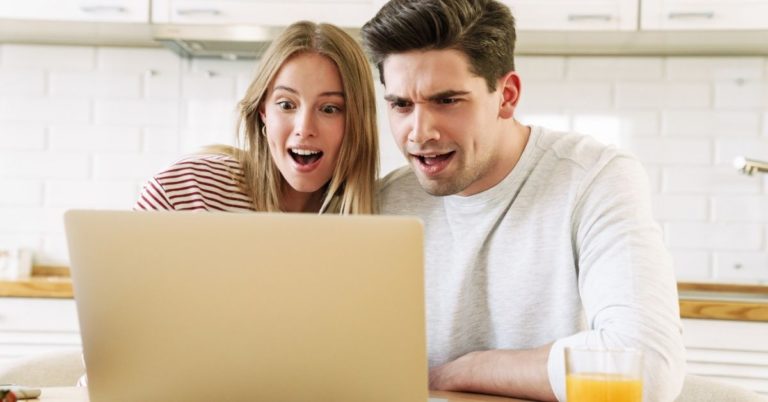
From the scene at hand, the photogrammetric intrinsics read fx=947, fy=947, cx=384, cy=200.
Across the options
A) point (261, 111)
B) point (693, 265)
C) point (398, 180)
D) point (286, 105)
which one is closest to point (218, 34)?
point (261, 111)

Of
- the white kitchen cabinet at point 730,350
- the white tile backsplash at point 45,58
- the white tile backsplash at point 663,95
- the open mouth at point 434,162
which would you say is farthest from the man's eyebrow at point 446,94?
the white tile backsplash at point 45,58

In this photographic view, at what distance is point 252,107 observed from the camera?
6.60 ft

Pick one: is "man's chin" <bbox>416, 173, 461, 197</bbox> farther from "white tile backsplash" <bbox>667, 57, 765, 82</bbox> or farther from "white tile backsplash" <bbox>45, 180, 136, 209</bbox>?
"white tile backsplash" <bbox>45, 180, 136, 209</bbox>

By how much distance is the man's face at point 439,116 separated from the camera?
165 centimetres

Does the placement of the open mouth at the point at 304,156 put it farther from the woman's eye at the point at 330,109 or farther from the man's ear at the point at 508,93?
the man's ear at the point at 508,93

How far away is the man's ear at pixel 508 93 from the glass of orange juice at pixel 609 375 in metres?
0.82

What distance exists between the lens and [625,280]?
4.74 feet

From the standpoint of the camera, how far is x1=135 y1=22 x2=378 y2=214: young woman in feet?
6.22

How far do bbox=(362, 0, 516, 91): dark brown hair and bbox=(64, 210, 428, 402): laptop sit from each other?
0.71 meters

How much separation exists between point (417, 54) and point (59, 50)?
2053 millimetres

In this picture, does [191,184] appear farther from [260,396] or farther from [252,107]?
[260,396]

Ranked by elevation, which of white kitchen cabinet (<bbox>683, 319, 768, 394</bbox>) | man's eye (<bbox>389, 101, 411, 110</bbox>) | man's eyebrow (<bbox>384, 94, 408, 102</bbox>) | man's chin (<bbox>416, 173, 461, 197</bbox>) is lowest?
Result: white kitchen cabinet (<bbox>683, 319, 768, 394</bbox>)

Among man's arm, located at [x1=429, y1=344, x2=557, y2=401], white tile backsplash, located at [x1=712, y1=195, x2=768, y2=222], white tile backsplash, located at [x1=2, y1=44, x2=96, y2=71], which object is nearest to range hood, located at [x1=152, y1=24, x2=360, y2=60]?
white tile backsplash, located at [x1=2, y1=44, x2=96, y2=71]

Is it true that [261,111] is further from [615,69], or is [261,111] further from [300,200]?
[615,69]
